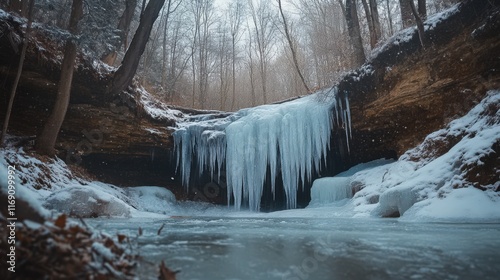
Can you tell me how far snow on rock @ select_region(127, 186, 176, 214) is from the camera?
1155 centimetres

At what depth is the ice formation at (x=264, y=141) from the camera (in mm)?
10625

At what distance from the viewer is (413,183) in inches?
232

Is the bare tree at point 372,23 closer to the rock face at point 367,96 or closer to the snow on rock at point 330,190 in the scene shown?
the rock face at point 367,96

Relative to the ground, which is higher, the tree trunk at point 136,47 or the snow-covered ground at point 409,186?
the tree trunk at point 136,47

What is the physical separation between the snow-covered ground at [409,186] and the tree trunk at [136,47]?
296 centimetres

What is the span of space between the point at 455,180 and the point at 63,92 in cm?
915

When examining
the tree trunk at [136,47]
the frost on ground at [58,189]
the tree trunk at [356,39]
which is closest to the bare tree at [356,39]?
the tree trunk at [356,39]

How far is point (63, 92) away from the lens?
7895mm

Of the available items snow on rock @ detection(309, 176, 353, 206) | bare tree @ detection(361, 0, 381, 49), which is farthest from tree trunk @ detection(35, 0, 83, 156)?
bare tree @ detection(361, 0, 381, 49)

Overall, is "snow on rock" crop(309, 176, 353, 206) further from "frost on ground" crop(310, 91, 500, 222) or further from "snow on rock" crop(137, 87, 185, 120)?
"snow on rock" crop(137, 87, 185, 120)

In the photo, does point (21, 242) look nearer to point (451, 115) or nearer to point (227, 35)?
point (451, 115)

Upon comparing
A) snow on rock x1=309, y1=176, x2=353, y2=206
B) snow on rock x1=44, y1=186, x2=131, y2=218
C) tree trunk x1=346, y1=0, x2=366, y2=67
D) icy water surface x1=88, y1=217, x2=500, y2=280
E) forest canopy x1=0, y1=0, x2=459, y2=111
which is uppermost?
forest canopy x1=0, y1=0, x2=459, y2=111

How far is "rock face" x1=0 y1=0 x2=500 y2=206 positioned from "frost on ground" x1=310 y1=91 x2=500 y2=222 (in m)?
1.25

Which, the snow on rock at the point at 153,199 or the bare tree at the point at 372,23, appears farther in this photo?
the snow on rock at the point at 153,199
